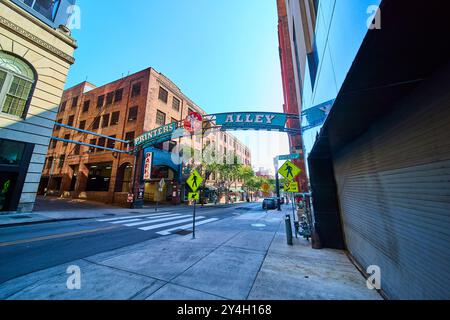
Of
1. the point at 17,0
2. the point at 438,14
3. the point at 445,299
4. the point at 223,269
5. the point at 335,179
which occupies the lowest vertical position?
the point at 223,269

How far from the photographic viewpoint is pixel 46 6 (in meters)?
12.4

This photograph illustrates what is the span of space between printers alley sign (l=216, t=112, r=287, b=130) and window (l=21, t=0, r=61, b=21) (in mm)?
14475

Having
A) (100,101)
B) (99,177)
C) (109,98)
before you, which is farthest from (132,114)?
(99,177)

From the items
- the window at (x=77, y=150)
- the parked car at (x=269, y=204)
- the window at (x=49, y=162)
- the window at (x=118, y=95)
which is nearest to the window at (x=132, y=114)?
the window at (x=118, y=95)

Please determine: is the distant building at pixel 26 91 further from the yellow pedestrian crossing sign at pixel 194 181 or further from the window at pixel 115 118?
the window at pixel 115 118

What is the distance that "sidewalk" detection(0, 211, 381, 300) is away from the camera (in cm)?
293

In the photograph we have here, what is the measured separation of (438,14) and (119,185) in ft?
83.1

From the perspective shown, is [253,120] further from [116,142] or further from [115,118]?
[115,118]

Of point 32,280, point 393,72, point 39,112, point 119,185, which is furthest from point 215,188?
point 393,72

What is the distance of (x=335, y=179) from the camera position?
6297mm

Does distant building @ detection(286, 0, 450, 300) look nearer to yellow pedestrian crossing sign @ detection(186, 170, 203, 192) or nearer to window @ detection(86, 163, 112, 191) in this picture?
yellow pedestrian crossing sign @ detection(186, 170, 203, 192)

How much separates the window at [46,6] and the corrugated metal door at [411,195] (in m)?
20.6

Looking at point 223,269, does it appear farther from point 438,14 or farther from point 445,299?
point 438,14
